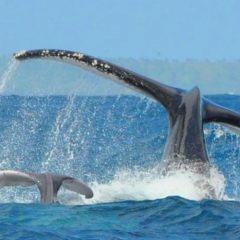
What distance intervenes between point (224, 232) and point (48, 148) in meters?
19.1

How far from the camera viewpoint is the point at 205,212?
43.6 feet

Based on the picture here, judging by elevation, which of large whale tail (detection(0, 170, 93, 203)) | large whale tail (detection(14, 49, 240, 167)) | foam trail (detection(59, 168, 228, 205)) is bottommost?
large whale tail (detection(0, 170, 93, 203))

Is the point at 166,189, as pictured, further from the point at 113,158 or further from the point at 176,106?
the point at 113,158

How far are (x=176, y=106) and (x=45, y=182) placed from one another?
6.54 ft

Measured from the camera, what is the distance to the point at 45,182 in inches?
549

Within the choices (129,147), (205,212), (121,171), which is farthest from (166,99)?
(129,147)

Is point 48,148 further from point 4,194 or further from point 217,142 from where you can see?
point 4,194

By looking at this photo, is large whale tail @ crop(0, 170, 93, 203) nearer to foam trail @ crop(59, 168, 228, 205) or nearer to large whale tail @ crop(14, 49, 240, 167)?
foam trail @ crop(59, 168, 228, 205)

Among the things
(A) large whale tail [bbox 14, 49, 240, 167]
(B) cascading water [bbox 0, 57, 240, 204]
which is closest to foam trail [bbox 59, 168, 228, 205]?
(B) cascading water [bbox 0, 57, 240, 204]

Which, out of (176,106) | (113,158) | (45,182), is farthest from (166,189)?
(113,158)

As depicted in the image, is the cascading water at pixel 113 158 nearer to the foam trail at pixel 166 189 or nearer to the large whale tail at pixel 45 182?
the foam trail at pixel 166 189

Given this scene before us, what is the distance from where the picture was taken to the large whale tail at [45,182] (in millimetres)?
13906

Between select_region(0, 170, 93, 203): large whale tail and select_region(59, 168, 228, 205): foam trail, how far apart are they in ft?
0.96

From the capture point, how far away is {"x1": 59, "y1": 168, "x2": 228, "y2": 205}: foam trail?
1405 centimetres
